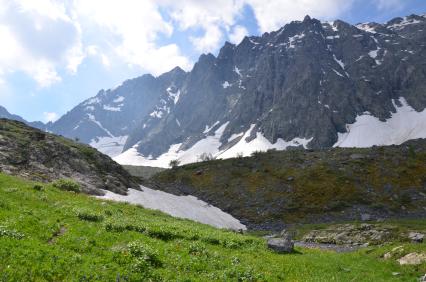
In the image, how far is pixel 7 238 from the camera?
61.1 feet

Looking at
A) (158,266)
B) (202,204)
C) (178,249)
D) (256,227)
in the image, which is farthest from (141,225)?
(202,204)

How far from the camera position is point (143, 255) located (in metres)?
19.7

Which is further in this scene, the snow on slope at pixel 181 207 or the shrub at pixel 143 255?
the snow on slope at pixel 181 207

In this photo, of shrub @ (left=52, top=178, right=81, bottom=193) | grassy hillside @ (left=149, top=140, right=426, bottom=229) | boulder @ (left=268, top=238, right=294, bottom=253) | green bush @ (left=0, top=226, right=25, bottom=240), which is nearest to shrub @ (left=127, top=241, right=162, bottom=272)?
green bush @ (left=0, top=226, right=25, bottom=240)

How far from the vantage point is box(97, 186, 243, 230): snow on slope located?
62.5 m

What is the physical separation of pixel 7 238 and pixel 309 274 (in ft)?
52.9

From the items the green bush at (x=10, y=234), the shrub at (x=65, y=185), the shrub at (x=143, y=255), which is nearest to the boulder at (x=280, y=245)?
the shrub at (x=143, y=255)

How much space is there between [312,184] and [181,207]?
32.8m

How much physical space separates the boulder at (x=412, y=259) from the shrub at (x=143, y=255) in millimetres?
16880

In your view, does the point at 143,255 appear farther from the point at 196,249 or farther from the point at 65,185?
the point at 65,185

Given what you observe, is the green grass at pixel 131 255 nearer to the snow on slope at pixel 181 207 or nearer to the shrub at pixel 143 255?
the shrub at pixel 143 255

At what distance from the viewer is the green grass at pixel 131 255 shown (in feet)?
55.7

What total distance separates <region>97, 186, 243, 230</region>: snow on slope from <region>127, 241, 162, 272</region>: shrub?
125ft

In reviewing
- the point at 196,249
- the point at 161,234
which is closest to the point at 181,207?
the point at 161,234
